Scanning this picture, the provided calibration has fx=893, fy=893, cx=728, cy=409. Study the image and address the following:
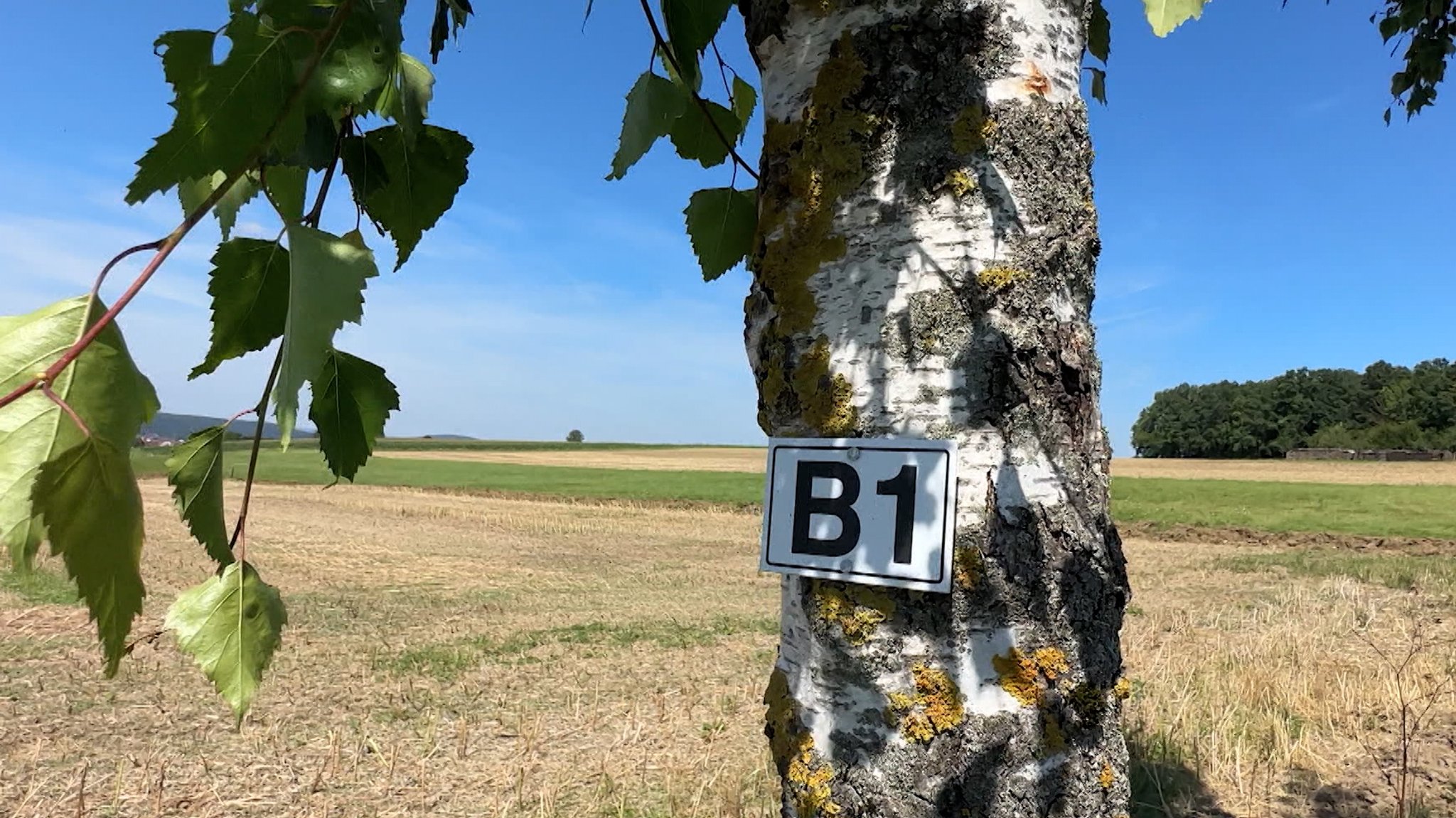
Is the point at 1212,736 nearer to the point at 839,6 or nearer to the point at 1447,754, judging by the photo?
the point at 1447,754

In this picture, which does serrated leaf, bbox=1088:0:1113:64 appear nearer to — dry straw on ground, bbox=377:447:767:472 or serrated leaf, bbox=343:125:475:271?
serrated leaf, bbox=343:125:475:271

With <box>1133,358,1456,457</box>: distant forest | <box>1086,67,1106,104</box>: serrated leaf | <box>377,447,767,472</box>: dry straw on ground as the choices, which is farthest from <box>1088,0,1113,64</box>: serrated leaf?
<box>1133,358,1456,457</box>: distant forest

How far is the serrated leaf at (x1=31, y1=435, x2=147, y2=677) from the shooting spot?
1.51ft

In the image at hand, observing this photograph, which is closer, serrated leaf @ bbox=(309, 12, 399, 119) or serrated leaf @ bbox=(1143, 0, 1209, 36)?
serrated leaf @ bbox=(309, 12, 399, 119)

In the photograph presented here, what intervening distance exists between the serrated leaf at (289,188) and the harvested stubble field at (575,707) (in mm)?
489

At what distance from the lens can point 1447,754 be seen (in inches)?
145

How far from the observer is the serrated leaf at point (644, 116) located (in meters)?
1.10

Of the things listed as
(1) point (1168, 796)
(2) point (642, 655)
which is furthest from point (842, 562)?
(2) point (642, 655)

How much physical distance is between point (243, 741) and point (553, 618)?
16.4 feet

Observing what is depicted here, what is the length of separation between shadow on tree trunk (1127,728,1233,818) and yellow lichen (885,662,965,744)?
2.30 meters

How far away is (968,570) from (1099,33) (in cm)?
132

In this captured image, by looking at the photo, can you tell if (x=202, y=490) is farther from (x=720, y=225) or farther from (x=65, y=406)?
(x=720, y=225)

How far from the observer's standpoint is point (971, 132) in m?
0.97

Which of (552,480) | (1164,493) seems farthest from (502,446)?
(1164,493)
